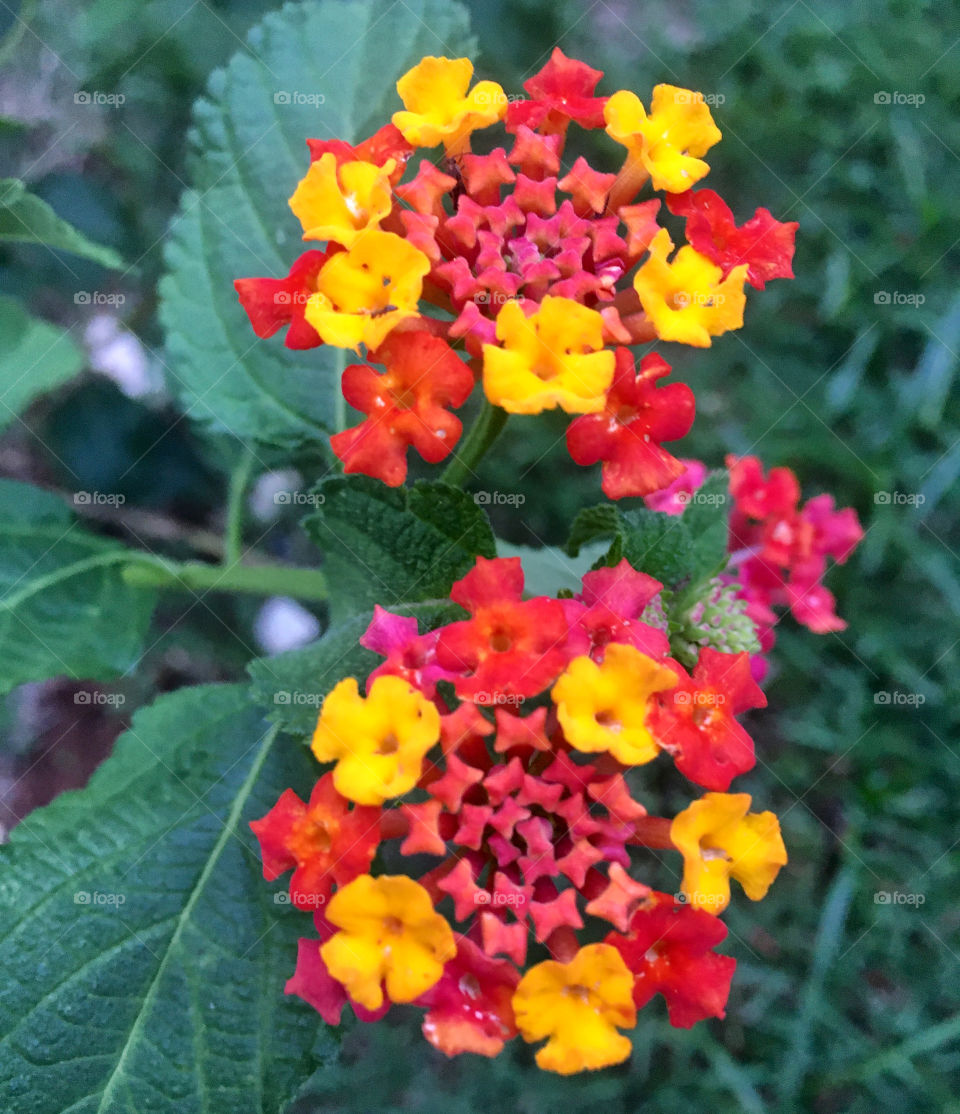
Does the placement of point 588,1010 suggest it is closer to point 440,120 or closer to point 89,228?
point 440,120

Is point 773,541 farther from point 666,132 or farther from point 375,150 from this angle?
point 375,150

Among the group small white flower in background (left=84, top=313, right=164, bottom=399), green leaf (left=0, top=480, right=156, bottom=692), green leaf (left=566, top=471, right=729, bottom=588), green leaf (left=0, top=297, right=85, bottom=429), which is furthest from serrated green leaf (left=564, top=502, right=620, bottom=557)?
small white flower in background (left=84, top=313, right=164, bottom=399)

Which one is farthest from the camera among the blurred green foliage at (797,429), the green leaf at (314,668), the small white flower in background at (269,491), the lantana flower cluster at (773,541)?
the small white flower in background at (269,491)

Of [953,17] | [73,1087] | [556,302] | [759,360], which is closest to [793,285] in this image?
[759,360]

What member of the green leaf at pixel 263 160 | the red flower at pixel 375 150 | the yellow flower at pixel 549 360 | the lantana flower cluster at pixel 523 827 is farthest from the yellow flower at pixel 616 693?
the green leaf at pixel 263 160

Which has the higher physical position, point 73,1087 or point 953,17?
point 953,17

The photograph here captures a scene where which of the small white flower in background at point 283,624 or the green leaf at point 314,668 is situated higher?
the green leaf at point 314,668

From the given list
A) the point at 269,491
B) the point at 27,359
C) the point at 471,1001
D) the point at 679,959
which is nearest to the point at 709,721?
the point at 679,959

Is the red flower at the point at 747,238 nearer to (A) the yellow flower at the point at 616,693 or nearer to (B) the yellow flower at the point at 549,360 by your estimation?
(B) the yellow flower at the point at 549,360
